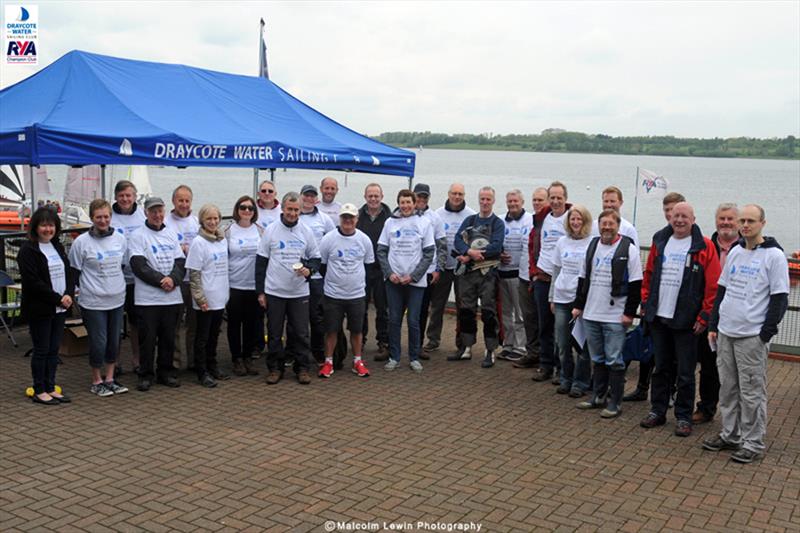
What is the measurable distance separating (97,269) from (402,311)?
3055 millimetres

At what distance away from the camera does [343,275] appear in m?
8.02

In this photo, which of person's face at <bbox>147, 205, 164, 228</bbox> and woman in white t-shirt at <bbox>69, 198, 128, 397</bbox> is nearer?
woman in white t-shirt at <bbox>69, 198, 128, 397</bbox>

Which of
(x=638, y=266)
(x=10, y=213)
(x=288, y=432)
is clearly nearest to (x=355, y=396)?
(x=288, y=432)

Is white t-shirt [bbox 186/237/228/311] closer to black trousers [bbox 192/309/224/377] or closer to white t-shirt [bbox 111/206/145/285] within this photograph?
black trousers [bbox 192/309/224/377]

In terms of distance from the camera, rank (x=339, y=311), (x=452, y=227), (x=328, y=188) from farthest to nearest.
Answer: (x=328, y=188)
(x=452, y=227)
(x=339, y=311)

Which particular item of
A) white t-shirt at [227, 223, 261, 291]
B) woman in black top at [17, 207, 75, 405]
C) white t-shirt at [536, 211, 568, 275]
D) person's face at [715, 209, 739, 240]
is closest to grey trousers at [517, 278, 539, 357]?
white t-shirt at [536, 211, 568, 275]

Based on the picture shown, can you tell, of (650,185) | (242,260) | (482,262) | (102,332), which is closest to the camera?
(102,332)

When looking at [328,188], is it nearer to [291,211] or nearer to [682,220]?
[291,211]

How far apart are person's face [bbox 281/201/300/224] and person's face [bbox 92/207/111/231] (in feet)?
5.17

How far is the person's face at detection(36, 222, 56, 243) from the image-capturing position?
6760 mm

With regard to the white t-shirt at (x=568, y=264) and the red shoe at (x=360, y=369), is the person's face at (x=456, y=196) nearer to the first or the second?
the white t-shirt at (x=568, y=264)

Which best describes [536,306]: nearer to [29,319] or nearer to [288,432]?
[288,432]

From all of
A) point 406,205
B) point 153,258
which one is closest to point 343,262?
point 406,205

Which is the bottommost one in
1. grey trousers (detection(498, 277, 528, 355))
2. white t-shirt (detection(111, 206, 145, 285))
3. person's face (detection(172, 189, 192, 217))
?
grey trousers (detection(498, 277, 528, 355))
